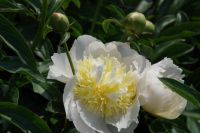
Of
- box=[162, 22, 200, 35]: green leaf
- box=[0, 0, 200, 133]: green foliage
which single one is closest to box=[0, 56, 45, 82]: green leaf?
box=[0, 0, 200, 133]: green foliage

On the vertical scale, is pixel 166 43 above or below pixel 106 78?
below

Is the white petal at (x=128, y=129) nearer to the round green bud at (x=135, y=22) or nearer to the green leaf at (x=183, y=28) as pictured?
the round green bud at (x=135, y=22)

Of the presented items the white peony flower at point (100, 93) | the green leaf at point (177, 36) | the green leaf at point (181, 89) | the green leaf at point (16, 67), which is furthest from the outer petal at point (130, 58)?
the green leaf at point (177, 36)

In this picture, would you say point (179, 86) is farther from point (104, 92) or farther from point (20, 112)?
point (20, 112)

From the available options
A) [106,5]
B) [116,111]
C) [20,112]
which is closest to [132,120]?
[116,111]

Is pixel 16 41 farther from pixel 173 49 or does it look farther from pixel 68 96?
pixel 173 49
